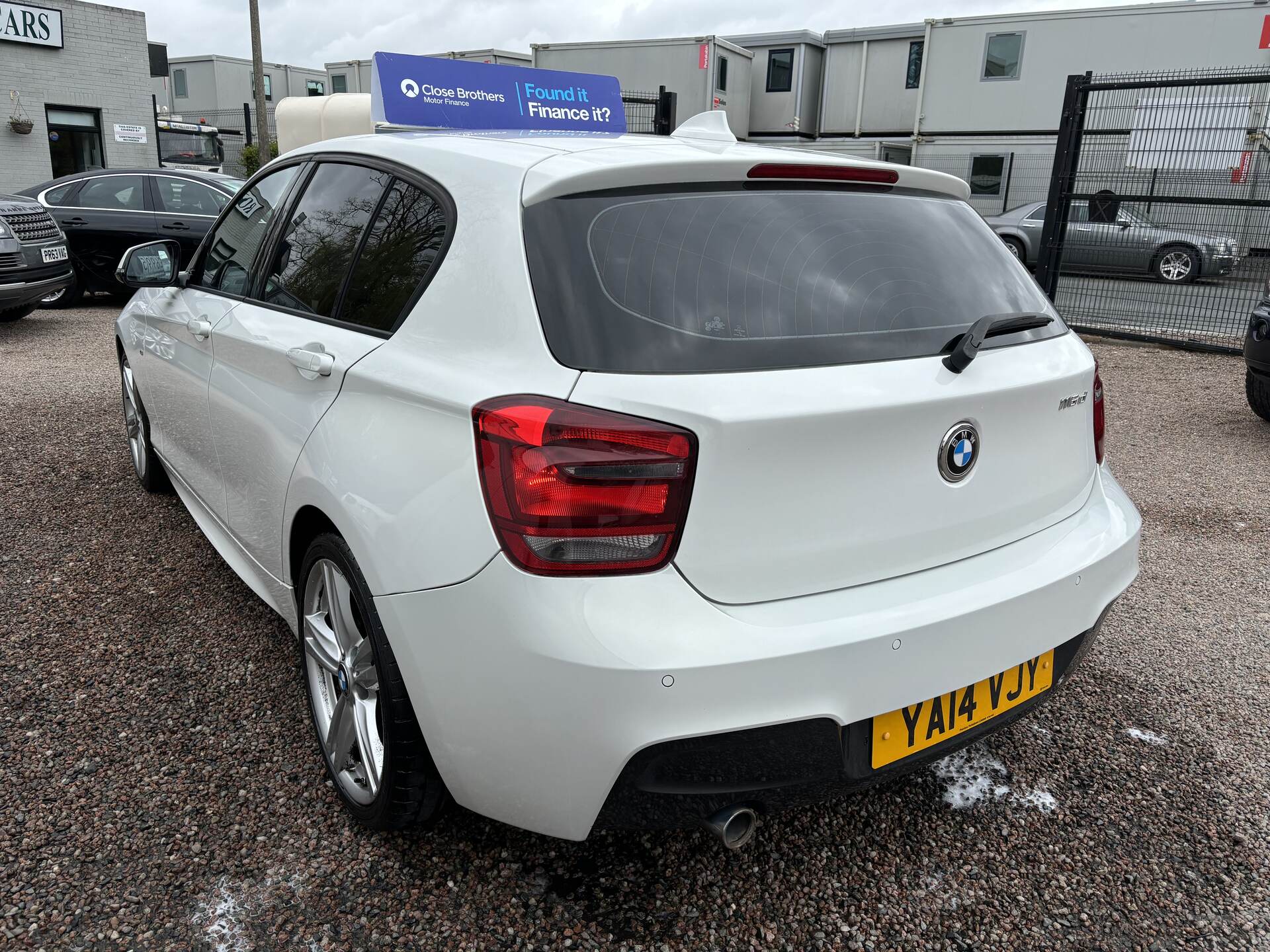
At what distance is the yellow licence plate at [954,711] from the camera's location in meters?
1.83

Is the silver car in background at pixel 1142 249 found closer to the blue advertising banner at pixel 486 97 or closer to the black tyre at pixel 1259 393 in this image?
the black tyre at pixel 1259 393

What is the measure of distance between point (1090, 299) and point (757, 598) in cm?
1006

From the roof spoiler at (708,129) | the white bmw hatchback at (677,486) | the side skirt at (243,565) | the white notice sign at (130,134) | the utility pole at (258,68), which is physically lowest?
the side skirt at (243,565)

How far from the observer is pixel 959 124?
19688 millimetres

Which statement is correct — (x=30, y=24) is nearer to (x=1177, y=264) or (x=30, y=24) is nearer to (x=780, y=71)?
(x=780, y=71)

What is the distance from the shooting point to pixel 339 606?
2176 millimetres

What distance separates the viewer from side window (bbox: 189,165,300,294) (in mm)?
2945

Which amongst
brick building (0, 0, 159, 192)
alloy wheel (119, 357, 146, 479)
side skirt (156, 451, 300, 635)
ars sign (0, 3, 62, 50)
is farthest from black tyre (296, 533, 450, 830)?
ars sign (0, 3, 62, 50)

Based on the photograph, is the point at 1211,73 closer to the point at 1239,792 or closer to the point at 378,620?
the point at 1239,792

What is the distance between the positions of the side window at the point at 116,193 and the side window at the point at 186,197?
7.7 inches

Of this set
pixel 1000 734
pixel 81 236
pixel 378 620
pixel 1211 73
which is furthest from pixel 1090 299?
pixel 81 236

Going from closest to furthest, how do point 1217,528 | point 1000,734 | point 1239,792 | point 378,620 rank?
point 378,620, point 1239,792, point 1000,734, point 1217,528

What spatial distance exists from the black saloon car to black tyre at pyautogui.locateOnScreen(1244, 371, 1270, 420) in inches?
389

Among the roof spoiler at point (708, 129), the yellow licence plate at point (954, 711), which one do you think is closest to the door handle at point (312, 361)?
the roof spoiler at point (708, 129)
